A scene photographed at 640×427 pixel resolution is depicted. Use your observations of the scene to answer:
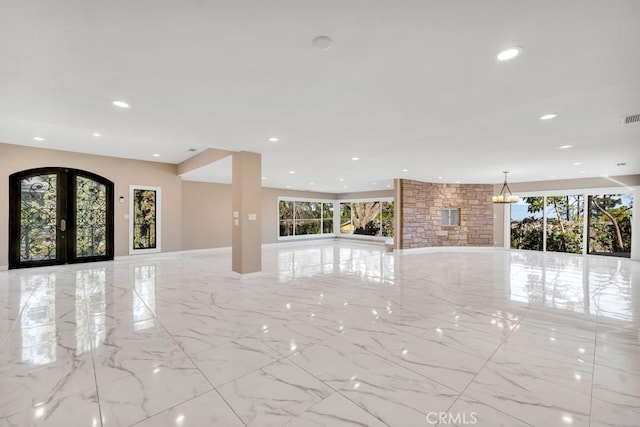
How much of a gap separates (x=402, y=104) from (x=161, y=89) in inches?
101

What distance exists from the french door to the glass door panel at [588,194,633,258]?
14.4 meters

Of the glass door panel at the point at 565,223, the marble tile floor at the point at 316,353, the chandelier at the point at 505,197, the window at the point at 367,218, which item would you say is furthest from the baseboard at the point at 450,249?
the marble tile floor at the point at 316,353

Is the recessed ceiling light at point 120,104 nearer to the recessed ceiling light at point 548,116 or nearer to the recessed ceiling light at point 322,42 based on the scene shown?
the recessed ceiling light at point 322,42

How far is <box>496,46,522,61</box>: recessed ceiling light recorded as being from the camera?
208 cm

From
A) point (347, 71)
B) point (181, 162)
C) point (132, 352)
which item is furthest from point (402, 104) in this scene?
point (181, 162)

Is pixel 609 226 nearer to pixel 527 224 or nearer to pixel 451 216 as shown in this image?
pixel 527 224

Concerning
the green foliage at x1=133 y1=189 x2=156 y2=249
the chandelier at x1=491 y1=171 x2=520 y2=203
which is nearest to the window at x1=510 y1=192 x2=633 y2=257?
the chandelier at x1=491 y1=171 x2=520 y2=203

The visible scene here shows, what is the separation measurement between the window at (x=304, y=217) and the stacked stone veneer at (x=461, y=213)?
219 inches

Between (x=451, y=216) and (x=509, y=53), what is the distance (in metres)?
9.25

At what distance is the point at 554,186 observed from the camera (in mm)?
9430

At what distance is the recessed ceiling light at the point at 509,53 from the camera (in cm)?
208

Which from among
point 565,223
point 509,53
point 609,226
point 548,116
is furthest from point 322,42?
point 609,226

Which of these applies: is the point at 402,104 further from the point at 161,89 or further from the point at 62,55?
the point at 62,55

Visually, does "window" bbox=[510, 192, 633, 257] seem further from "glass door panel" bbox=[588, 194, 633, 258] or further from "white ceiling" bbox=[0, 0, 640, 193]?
"white ceiling" bbox=[0, 0, 640, 193]
